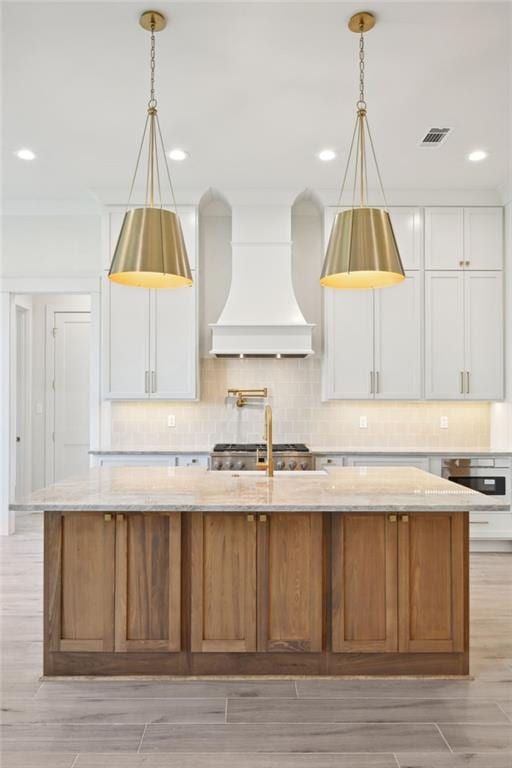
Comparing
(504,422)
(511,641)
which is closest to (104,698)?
(511,641)

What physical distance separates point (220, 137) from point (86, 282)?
2143 mm

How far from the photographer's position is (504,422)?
5.22 metres

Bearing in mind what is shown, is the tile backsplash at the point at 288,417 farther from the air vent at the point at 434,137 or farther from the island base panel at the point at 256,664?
the island base panel at the point at 256,664

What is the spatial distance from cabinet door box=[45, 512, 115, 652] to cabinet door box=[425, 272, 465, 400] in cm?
344

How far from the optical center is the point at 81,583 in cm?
268

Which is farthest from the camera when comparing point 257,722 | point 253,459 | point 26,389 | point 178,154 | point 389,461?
point 26,389

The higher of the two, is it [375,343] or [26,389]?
[375,343]

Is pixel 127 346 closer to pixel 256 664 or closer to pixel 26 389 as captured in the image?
pixel 26 389

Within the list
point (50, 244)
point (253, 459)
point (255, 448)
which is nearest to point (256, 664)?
point (253, 459)

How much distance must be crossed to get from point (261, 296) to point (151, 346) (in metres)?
1.08

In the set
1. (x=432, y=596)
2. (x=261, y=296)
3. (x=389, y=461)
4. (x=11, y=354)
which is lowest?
(x=432, y=596)

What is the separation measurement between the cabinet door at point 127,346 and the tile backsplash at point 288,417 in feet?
1.16

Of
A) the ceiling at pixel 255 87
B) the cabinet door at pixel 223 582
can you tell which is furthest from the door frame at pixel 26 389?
the cabinet door at pixel 223 582

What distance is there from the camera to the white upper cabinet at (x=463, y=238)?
5207 millimetres
